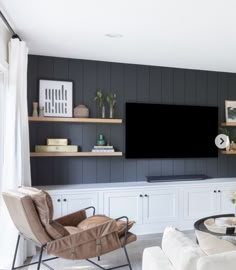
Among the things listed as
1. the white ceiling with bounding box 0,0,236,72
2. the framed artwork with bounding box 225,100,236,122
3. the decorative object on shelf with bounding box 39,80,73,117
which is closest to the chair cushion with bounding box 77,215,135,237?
the decorative object on shelf with bounding box 39,80,73,117

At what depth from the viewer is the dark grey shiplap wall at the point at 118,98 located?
412 cm

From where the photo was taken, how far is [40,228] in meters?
2.54

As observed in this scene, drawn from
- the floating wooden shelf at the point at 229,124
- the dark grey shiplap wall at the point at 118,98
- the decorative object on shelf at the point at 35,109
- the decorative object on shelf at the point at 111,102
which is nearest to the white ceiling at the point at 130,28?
the dark grey shiplap wall at the point at 118,98

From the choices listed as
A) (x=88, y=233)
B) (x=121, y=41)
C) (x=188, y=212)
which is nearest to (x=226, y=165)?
(x=188, y=212)

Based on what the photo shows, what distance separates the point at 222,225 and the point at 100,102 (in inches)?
93.9

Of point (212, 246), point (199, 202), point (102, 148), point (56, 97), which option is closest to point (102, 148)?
point (102, 148)

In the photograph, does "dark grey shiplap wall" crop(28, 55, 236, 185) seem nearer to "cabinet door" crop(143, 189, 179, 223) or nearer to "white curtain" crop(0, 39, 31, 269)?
"cabinet door" crop(143, 189, 179, 223)

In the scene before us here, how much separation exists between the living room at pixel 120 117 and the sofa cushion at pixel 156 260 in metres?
0.93

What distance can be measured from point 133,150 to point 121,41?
168 cm

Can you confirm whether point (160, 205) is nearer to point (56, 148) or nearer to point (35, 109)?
point (56, 148)

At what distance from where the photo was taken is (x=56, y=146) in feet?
13.2

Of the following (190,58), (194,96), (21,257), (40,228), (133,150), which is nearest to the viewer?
(40,228)

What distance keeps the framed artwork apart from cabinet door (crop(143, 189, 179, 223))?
1654 millimetres

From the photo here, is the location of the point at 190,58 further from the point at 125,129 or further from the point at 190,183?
the point at 190,183
